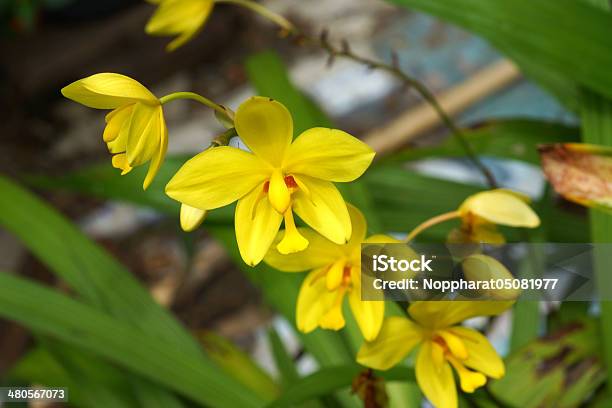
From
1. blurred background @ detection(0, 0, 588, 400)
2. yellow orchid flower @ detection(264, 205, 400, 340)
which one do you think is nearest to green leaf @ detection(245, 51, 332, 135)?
yellow orchid flower @ detection(264, 205, 400, 340)

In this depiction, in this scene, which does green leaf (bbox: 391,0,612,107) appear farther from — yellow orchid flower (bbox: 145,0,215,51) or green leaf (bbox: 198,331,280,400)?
green leaf (bbox: 198,331,280,400)

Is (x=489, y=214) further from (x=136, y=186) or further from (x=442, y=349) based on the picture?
(x=136, y=186)

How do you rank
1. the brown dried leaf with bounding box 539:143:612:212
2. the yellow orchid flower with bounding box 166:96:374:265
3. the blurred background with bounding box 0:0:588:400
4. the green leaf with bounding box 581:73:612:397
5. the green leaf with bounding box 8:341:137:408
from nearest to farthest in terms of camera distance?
the yellow orchid flower with bounding box 166:96:374:265
the brown dried leaf with bounding box 539:143:612:212
the green leaf with bounding box 581:73:612:397
the green leaf with bounding box 8:341:137:408
the blurred background with bounding box 0:0:588:400

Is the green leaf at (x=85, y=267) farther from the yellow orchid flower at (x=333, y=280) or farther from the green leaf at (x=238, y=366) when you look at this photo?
the yellow orchid flower at (x=333, y=280)

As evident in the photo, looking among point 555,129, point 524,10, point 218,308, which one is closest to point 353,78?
point 218,308

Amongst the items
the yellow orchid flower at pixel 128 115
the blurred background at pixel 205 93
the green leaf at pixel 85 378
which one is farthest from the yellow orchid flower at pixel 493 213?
the blurred background at pixel 205 93

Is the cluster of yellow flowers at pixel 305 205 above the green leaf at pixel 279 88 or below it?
above
